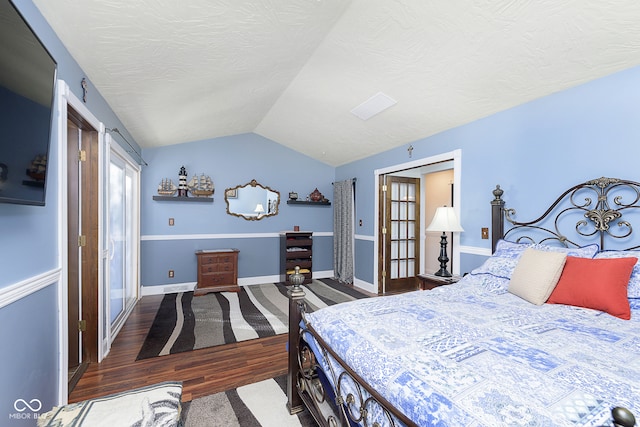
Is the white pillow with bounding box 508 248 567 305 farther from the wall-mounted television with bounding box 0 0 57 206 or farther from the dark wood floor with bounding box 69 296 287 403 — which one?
the wall-mounted television with bounding box 0 0 57 206

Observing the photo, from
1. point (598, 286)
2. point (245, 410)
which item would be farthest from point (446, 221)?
point (245, 410)

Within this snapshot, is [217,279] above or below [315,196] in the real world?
below

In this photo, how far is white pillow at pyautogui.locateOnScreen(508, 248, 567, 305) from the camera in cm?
177

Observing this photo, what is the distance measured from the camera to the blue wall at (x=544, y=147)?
194 cm

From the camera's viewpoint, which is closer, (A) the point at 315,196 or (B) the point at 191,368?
(B) the point at 191,368

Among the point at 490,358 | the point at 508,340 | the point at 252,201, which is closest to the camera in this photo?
the point at 490,358

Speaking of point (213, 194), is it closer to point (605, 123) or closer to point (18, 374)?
point (18, 374)

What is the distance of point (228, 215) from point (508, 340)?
4520 millimetres

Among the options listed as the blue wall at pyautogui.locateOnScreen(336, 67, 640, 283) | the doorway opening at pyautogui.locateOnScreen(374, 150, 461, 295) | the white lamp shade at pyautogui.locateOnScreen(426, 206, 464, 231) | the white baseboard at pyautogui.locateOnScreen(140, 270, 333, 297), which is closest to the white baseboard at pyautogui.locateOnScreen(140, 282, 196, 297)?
the white baseboard at pyautogui.locateOnScreen(140, 270, 333, 297)

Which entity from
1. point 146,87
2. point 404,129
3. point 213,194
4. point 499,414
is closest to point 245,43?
point 146,87

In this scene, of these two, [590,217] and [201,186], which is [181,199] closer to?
[201,186]

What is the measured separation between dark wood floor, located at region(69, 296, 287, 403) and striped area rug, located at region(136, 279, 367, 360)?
0.12m

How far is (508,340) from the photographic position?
3.94 ft

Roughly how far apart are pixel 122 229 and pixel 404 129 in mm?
3829
